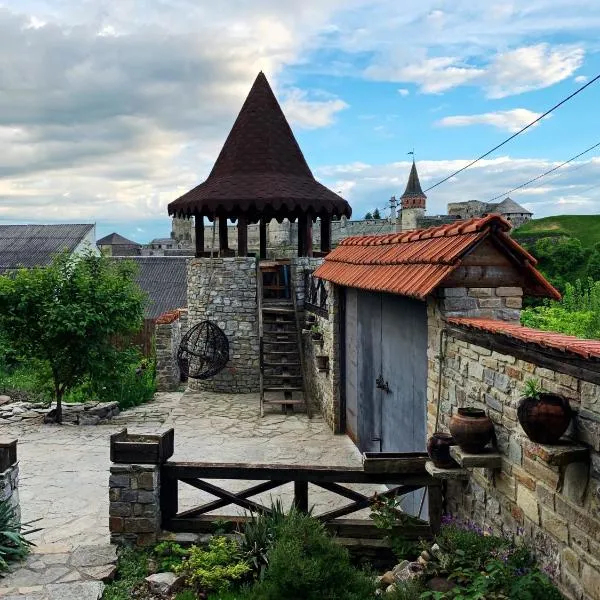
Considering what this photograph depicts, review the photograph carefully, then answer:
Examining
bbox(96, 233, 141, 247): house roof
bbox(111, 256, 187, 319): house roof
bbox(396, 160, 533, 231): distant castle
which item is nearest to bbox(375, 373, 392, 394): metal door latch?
bbox(111, 256, 187, 319): house roof

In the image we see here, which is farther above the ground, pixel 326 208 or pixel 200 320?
pixel 326 208

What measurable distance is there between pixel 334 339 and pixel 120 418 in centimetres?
479

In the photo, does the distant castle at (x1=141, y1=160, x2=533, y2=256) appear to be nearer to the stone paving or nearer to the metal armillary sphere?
the metal armillary sphere

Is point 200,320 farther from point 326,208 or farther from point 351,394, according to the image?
point 351,394

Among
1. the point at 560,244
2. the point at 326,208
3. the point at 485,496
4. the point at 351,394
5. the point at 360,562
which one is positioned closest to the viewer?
the point at 485,496

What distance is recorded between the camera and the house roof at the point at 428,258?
4.66 m

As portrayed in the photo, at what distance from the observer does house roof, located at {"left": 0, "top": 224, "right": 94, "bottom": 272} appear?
28844mm

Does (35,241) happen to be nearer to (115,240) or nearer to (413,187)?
(413,187)

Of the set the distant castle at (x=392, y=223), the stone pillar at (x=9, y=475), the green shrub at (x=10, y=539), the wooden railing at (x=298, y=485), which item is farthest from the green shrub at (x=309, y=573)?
the distant castle at (x=392, y=223)

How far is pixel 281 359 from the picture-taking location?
12086 millimetres

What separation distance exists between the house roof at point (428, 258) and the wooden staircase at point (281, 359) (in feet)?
14.3

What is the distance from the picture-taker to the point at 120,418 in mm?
11102

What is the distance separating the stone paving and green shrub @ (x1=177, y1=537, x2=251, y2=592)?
48.6 inches

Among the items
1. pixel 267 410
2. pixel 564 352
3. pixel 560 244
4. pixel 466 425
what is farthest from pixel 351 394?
pixel 560 244
